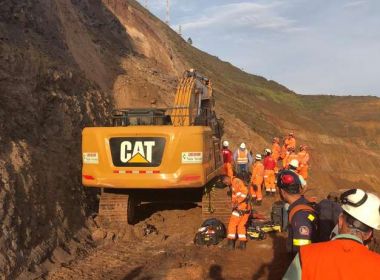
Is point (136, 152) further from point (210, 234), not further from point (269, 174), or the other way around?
point (269, 174)

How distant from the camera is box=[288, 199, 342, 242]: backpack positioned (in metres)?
3.93

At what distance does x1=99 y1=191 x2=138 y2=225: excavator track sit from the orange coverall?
8.26 feet

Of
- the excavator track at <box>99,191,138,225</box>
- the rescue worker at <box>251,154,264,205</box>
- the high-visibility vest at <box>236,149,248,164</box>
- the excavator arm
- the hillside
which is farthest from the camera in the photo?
the high-visibility vest at <box>236,149,248,164</box>

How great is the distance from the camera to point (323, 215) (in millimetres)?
4797

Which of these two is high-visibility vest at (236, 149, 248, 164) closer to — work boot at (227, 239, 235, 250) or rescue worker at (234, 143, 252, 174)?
rescue worker at (234, 143, 252, 174)

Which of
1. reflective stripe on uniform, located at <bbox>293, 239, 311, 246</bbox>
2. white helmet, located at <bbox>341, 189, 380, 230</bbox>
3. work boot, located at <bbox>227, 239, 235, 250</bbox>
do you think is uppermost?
white helmet, located at <bbox>341, 189, 380, 230</bbox>

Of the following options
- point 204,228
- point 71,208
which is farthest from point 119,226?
point 204,228

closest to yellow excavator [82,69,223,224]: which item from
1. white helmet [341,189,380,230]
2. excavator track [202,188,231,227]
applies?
excavator track [202,188,231,227]

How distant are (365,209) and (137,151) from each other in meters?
6.94

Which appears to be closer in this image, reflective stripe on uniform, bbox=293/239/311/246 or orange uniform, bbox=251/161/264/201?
reflective stripe on uniform, bbox=293/239/311/246

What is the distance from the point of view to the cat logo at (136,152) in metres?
9.30

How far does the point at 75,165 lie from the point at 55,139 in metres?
0.77

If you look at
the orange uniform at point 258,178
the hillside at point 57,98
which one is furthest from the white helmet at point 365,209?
the orange uniform at point 258,178

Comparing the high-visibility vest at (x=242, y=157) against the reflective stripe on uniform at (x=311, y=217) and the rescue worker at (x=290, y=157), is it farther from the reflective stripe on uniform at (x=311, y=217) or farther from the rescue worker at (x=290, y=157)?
the reflective stripe on uniform at (x=311, y=217)
